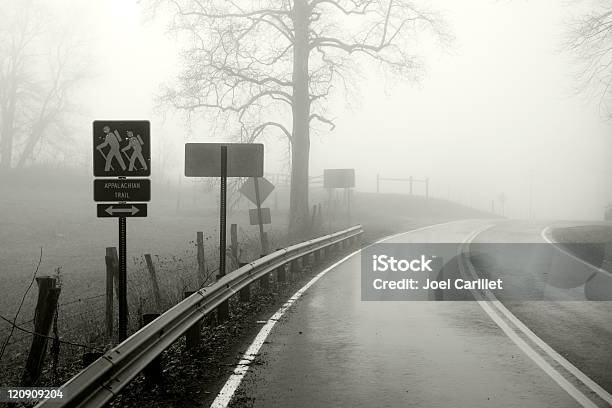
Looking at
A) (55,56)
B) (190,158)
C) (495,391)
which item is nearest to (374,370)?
(495,391)

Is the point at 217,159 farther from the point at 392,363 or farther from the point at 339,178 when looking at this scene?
the point at 339,178

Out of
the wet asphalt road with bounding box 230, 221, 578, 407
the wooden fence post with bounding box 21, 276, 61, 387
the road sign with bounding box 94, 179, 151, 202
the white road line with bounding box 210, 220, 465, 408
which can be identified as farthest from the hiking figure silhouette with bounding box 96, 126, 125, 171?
the wet asphalt road with bounding box 230, 221, 578, 407

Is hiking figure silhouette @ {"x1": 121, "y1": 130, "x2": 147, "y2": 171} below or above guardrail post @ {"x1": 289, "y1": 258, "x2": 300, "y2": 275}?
above

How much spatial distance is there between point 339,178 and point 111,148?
2774 centimetres

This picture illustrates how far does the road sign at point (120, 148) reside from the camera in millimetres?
8375

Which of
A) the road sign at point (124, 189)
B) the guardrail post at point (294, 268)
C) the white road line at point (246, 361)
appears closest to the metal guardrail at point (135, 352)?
the white road line at point (246, 361)

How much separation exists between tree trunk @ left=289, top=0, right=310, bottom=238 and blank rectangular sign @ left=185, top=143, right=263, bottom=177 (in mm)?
14662

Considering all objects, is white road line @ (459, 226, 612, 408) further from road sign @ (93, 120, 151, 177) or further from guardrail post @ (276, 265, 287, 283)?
road sign @ (93, 120, 151, 177)

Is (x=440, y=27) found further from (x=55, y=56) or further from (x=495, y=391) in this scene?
(x=55, y=56)

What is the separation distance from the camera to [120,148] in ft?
27.6

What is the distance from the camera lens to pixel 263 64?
98.8 ft

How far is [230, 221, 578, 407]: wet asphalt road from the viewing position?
673 cm

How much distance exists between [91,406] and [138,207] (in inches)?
151

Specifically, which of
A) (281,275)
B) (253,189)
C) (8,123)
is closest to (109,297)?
(281,275)
